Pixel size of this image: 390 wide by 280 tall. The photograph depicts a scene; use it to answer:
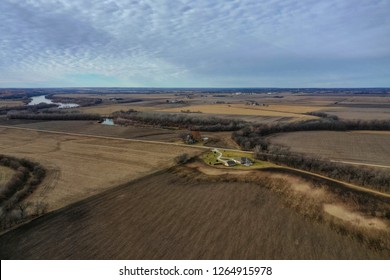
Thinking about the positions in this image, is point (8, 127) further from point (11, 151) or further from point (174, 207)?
point (174, 207)

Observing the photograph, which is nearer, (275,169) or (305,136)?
(275,169)

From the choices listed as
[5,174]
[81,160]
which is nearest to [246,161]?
[81,160]

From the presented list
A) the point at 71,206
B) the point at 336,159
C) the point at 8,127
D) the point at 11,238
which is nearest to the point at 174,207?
the point at 71,206

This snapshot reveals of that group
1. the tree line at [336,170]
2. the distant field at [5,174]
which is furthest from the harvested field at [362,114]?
the distant field at [5,174]

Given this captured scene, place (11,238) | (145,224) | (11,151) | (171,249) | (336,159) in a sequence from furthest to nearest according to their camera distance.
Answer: (11,151)
(336,159)
(145,224)
(11,238)
(171,249)

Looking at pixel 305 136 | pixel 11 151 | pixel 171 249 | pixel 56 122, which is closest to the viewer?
pixel 171 249

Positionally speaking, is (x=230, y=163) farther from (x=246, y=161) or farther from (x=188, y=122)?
(x=188, y=122)

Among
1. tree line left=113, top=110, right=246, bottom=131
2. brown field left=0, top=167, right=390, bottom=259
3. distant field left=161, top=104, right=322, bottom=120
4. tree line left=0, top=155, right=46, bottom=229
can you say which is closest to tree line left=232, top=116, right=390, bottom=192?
brown field left=0, top=167, right=390, bottom=259
